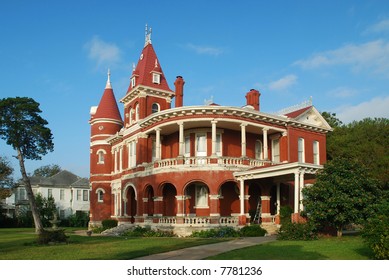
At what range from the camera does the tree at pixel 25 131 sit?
35406 millimetres

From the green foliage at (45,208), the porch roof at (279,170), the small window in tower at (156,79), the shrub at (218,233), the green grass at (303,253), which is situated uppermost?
the small window in tower at (156,79)

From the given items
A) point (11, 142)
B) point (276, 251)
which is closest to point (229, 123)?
point (276, 251)

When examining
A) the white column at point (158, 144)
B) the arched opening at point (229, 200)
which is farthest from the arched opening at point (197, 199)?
the white column at point (158, 144)

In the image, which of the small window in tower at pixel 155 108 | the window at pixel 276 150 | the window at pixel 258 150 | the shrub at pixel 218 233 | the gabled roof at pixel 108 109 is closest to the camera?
the shrub at pixel 218 233

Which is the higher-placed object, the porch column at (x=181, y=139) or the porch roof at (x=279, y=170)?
the porch column at (x=181, y=139)

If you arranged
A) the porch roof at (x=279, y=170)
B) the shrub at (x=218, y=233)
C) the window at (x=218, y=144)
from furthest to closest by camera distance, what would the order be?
the window at (x=218, y=144)
the shrub at (x=218, y=233)
the porch roof at (x=279, y=170)

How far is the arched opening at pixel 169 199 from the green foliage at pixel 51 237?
424 inches

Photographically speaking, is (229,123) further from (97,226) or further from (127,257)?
(97,226)

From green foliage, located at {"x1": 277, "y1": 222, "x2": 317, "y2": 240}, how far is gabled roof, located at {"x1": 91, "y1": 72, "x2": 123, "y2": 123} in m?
26.9

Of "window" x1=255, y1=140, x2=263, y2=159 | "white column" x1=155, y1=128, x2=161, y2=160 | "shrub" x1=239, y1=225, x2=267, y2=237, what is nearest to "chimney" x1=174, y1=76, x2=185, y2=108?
"white column" x1=155, y1=128, x2=161, y2=160

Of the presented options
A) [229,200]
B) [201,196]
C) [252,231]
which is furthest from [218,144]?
[252,231]

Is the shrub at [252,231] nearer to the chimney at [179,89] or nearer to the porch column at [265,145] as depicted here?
the porch column at [265,145]

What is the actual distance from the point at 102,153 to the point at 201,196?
17.0 metres

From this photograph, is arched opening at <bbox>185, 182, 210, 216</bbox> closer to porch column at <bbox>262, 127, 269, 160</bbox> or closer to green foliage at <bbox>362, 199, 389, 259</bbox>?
porch column at <bbox>262, 127, 269, 160</bbox>
